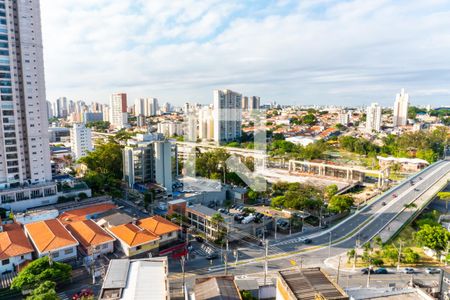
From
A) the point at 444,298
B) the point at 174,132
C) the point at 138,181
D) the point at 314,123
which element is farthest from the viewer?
the point at 314,123

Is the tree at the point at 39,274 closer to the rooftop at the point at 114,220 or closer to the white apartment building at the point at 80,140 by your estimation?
the rooftop at the point at 114,220

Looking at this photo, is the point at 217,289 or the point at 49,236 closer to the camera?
the point at 217,289

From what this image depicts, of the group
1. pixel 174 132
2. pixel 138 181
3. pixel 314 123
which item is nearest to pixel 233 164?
pixel 138 181

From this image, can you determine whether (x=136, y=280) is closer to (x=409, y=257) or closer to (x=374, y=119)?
(x=409, y=257)

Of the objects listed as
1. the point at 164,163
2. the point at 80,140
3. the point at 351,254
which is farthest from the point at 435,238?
the point at 80,140

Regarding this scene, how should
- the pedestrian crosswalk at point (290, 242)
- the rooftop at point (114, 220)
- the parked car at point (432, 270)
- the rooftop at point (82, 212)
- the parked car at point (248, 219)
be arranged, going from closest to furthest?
the parked car at point (432, 270) → the rooftop at point (114, 220) → the pedestrian crosswalk at point (290, 242) → the rooftop at point (82, 212) → the parked car at point (248, 219)

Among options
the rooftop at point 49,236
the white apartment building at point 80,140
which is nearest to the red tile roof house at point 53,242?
the rooftop at point 49,236

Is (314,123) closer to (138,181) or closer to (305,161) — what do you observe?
(305,161)
